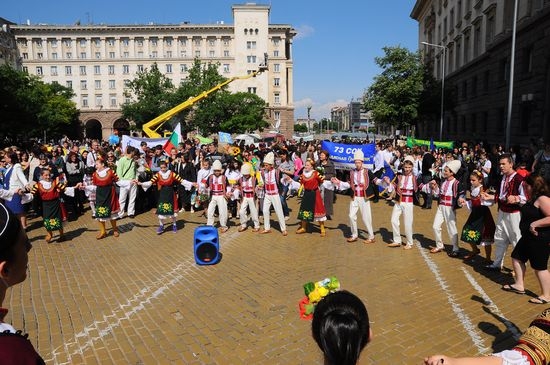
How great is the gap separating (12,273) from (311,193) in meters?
8.75

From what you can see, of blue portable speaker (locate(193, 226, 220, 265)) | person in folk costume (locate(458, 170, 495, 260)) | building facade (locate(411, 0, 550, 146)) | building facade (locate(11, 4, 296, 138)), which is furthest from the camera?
building facade (locate(11, 4, 296, 138))

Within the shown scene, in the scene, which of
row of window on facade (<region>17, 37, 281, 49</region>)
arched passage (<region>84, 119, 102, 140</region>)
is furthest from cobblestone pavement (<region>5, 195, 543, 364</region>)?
arched passage (<region>84, 119, 102, 140</region>)

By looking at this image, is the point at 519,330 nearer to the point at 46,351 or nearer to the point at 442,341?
the point at 442,341

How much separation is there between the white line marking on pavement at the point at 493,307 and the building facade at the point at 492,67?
55.5 feet

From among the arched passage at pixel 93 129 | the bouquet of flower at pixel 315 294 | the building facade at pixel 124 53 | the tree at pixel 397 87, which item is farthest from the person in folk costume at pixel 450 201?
the arched passage at pixel 93 129

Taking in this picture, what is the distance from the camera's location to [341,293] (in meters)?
1.99

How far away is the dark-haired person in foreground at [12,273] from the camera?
4.76 ft

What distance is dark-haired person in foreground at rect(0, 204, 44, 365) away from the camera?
1.45 meters

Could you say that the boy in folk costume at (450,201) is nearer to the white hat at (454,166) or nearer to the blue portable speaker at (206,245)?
the white hat at (454,166)

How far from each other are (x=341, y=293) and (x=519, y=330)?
4.43 metres

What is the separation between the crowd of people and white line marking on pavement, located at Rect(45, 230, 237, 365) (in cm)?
343

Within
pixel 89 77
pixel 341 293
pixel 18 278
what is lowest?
pixel 341 293

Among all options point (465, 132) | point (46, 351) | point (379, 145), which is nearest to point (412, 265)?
point (46, 351)

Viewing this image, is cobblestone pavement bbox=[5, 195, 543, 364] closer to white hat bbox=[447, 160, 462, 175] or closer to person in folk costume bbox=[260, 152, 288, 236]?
person in folk costume bbox=[260, 152, 288, 236]
